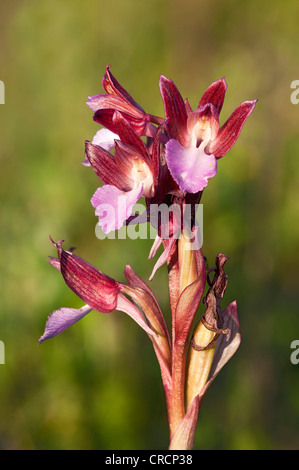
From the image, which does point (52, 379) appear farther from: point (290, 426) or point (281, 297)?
point (281, 297)

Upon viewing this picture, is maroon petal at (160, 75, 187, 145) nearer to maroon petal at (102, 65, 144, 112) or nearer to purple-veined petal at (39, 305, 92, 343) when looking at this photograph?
maroon petal at (102, 65, 144, 112)

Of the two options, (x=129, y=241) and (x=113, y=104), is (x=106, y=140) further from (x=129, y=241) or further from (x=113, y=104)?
(x=129, y=241)

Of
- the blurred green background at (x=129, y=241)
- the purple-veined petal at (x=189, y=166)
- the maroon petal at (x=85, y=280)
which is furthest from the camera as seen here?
the blurred green background at (x=129, y=241)

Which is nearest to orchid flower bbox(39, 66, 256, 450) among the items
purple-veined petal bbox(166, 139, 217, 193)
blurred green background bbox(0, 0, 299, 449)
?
purple-veined petal bbox(166, 139, 217, 193)

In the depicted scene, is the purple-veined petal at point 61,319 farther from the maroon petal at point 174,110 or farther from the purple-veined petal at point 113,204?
the maroon petal at point 174,110

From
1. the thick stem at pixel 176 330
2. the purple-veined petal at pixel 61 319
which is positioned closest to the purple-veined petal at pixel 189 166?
the thick stem at pixel 176 330

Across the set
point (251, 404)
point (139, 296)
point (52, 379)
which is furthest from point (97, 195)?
point (251, 404)

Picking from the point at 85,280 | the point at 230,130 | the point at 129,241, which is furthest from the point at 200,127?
the point at 129,241
